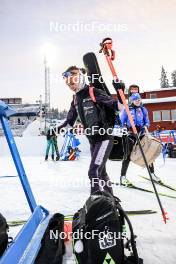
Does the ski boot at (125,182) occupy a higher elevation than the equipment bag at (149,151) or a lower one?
lower

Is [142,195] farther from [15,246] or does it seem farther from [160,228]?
[15,246]

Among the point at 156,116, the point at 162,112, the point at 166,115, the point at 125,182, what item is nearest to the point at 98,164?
the point at 125,182

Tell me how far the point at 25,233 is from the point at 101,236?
557 millimetres

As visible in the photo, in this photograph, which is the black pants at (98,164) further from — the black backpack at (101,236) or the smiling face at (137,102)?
the smiling face at (137,102)

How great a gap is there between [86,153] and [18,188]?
11756mm

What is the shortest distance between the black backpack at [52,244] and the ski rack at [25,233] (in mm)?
36

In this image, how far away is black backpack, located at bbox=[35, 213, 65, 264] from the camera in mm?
1812

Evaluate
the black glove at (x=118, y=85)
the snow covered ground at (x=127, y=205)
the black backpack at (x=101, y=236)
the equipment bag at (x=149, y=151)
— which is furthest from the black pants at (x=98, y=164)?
the equipment bag at (x=149, y=151)

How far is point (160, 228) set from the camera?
294 cm

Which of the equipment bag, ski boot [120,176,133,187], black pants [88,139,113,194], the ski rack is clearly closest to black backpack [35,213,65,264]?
the ski rack

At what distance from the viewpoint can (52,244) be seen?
2.02 metres

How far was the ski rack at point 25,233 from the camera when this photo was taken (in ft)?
5.46

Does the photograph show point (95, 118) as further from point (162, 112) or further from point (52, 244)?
point (162, 112)

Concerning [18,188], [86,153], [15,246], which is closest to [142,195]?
[18,188]
